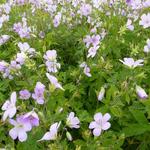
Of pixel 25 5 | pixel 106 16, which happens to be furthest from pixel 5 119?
pixel 25 5

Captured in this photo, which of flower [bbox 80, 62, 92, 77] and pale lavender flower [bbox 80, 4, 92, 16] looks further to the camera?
pale lavender flower [bbox 80, 4, 92, 16]

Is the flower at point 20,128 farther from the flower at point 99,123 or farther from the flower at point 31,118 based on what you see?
the flower at point 99,123

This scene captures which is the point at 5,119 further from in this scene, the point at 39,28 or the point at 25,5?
the point at 25,5

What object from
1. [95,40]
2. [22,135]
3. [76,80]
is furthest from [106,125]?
[95,40]

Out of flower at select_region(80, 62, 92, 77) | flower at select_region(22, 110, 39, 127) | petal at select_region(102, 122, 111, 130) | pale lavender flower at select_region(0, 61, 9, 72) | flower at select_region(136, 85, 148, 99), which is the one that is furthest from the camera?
flower at select_region(80, 62, 92, 77)

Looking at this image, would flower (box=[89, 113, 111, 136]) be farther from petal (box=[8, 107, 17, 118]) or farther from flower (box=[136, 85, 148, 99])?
petal (box=[8, 107, 17, 118])

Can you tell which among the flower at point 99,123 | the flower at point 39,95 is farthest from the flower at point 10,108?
the flower at point 99,123

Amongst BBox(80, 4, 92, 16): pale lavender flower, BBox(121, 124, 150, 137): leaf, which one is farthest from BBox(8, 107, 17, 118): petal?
BBox(80, 4, 92, 16): pale lavender flower
